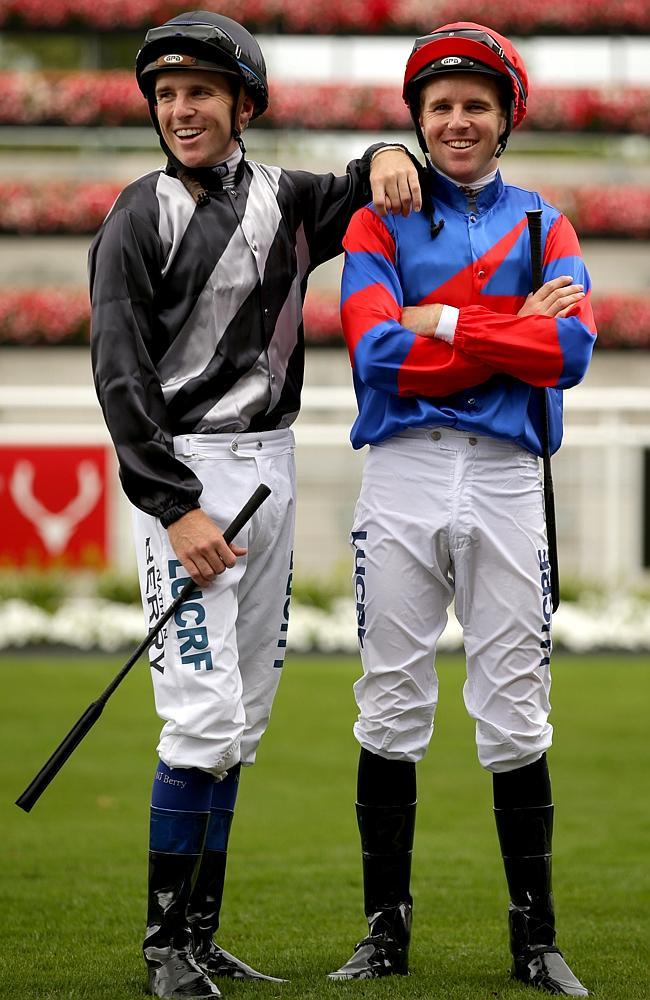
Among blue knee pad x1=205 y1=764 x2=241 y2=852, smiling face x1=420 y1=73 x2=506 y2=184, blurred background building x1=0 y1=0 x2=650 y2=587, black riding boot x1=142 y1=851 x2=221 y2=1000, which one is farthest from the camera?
blurred background building x1=0 y1=0 x2=650 y2=587

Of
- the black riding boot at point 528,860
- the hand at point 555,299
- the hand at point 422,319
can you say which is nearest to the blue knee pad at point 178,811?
the black riding boot at point 528,860

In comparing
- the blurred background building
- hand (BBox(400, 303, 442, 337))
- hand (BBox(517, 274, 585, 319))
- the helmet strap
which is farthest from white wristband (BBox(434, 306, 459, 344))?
the blurred background building

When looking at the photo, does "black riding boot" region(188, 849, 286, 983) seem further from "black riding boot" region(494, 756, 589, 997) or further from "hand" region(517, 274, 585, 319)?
"hand" region(517, 274, 585, 319)

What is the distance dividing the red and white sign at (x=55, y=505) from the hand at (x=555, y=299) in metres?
Answer: 6.93

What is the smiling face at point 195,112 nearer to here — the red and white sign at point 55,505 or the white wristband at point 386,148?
the white wristband at point 386,148

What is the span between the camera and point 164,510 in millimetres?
2857

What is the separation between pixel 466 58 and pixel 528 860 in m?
1.63

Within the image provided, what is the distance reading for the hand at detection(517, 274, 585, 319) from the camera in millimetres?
2941

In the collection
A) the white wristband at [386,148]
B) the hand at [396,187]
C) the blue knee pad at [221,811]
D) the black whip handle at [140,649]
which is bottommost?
the blue knee pad at [221,811]

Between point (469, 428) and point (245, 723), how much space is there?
76 centimetres

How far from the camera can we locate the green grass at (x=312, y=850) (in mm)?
3168

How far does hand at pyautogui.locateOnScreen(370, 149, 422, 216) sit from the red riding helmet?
17cm

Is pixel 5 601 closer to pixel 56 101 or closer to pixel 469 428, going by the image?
pixel 469 428

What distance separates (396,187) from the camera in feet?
9.99
